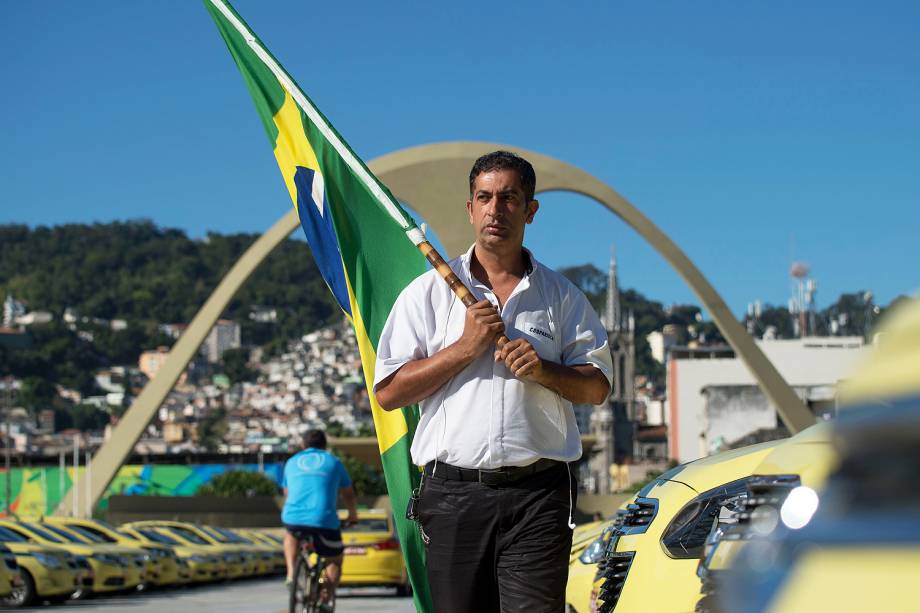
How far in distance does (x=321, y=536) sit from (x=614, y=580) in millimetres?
4766

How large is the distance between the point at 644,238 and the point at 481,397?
42727 millimetres

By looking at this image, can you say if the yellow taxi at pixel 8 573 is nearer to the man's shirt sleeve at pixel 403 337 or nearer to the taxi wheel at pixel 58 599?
the taxi wheel at pixel 58 599

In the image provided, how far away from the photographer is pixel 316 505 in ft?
35.0

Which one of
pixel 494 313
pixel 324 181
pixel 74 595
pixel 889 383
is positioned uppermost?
pixel 324 181

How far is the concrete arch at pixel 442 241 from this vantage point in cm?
4162

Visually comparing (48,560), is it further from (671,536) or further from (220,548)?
(671,536)

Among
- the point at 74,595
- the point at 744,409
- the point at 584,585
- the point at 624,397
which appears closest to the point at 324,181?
the point at 584,585

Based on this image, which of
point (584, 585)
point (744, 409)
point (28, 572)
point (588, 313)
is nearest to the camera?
point (588, 313)

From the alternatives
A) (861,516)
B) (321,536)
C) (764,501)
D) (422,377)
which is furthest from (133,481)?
(861,516)

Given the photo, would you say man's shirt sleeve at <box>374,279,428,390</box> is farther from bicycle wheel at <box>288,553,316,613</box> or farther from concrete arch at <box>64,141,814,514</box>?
concrete arch at <box>64,141,814,514</box>

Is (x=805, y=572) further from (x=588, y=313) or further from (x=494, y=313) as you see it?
(x=588, y=313)

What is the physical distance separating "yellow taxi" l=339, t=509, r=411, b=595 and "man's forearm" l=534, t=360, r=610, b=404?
51.7ft

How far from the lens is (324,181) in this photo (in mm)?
6246

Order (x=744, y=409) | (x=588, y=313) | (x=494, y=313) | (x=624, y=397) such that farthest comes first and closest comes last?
(x=624, y=397), (x=744, y=409), (x=588, y=313), (x=494, y=313)
